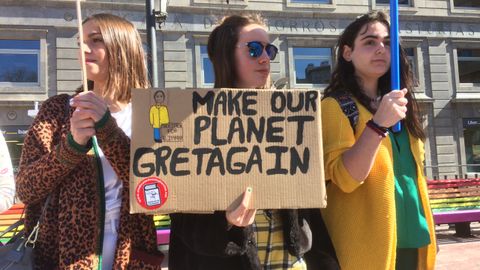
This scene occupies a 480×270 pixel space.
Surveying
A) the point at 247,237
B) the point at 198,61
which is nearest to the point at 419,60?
the point at 198,61

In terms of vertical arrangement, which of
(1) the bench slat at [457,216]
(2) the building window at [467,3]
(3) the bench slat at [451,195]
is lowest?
(1) the bench slat at [457,216]

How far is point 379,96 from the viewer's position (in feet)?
7.03

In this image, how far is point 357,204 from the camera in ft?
6.01

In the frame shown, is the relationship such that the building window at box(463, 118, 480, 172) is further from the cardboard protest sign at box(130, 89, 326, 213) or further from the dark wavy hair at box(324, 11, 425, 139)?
the cardboard protest sign at box(130, 89, 326, 213)

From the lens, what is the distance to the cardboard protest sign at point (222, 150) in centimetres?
147

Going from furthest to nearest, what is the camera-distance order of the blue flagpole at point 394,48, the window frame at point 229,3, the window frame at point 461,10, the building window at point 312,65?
1. the window frame at point 461,10
2. the building window at point 312,65
3. the window frame at point 229,3
4. the blue flagpole at point 394,48

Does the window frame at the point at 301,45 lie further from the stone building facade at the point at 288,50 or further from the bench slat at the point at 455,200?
the bench slat at the point at 455,200

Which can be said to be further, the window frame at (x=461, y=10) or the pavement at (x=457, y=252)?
the window frame at (x=461, y=10)

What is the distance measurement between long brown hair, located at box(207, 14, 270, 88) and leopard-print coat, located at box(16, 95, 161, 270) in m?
0.54

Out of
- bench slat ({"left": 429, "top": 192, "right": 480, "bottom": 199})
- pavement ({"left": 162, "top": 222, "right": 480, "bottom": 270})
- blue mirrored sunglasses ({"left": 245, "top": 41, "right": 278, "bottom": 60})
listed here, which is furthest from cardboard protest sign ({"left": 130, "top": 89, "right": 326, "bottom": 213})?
bench slat ({"left": 429, "top": 192, "right": 480, "bottom": 199})

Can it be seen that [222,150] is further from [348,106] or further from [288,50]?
[288,50]

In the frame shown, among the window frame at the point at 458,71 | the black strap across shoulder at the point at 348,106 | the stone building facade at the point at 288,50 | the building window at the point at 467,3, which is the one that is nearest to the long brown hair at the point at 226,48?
the black strap across shoulder at the point at 348,106

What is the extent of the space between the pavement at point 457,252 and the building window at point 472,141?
26.0 ft

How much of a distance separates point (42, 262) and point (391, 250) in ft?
4.46
